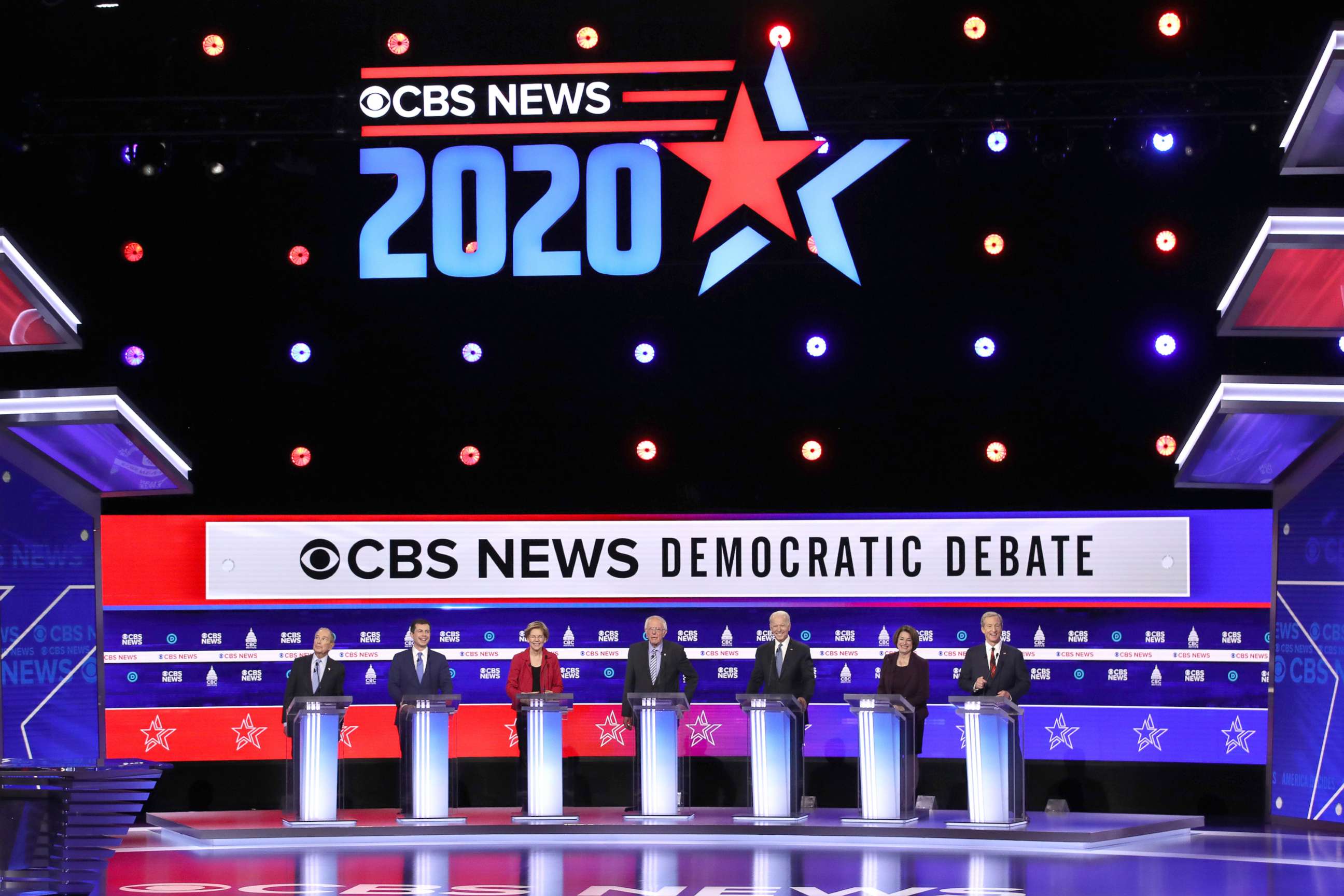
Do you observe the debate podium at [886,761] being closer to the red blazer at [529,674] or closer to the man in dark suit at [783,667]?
the man in dark suit at [783,667]

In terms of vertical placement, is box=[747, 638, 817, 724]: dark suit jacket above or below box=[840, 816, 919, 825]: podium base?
above

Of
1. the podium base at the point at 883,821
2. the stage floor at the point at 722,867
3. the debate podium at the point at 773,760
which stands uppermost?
the debate podium at the point at 773,760

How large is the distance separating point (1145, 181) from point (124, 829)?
7.75 m

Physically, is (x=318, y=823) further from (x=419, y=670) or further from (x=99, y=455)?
(x=99, y=455)

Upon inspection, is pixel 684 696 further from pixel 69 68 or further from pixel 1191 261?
pixel 69 68

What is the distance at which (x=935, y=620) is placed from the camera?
11.1m

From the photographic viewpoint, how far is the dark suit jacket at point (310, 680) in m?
9.93

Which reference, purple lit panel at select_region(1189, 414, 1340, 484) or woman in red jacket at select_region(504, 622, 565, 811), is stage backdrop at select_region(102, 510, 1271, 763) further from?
purple lit panel at select_region(1189, 414, 1340, 484)

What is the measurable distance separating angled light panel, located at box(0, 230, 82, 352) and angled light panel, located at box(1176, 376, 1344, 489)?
5.33m

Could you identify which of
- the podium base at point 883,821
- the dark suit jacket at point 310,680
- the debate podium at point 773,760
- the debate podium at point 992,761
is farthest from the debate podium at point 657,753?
the dark suit jacket at point 310,680

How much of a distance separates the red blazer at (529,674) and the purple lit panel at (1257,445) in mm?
3943

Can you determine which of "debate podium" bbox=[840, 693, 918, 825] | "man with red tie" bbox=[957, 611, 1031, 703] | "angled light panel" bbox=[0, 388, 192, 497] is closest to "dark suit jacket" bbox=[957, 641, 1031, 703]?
"man with red tie" bbox=[957, 611, 1031, 703]

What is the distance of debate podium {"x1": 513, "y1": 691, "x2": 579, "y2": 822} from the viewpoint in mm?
9492

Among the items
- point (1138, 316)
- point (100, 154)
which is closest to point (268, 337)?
point (100, 154)
